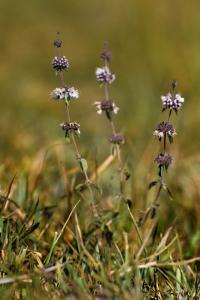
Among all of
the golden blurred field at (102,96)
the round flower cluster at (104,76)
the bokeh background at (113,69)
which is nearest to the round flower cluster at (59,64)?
the round flower cluster at (104,76)

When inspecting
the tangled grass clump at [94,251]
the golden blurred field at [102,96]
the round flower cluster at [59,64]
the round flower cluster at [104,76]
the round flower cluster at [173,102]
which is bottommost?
the tangled grass clump at [94,251]

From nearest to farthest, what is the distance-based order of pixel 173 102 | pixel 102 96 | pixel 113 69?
pixel 173 102 < pixel 102 96 < pixel 113 69

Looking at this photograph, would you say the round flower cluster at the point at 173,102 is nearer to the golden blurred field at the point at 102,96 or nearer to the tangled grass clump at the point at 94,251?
the tangled grass clump at the point at 94,251

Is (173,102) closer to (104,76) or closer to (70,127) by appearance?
(104,76)

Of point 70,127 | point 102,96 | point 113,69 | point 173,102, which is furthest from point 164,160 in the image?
point 113,69

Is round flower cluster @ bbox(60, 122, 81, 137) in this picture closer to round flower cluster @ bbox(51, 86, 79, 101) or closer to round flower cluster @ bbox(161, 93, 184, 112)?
round flower cluster @ bbox(51, 86, 79, 101)

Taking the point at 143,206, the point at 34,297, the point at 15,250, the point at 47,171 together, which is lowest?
the point at 34,297

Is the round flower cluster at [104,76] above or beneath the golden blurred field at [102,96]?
beneath

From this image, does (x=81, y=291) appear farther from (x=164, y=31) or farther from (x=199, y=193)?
(x=164, y=31)

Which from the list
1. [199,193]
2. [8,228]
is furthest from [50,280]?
[199,193]
